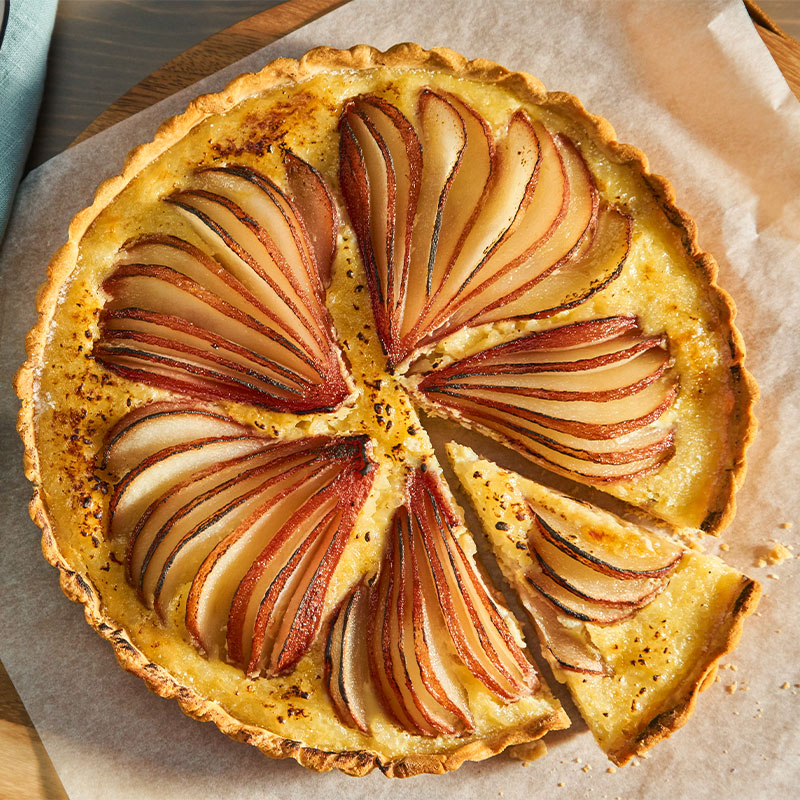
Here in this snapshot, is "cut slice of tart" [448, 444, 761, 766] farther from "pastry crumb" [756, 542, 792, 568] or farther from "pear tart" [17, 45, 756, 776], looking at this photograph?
"pastry crumb" [756, 542, 792, 568]

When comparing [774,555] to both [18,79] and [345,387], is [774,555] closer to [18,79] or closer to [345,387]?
[345,387]

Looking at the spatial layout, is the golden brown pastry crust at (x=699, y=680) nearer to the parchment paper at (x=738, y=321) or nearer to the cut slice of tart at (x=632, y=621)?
the cut slice of tart at (x=632, y=621)

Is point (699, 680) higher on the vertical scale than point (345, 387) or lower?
lower

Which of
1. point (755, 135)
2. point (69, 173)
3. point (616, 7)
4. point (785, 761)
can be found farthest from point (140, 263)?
point (785, 761)

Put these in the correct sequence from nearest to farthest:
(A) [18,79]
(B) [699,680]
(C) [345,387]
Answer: (B) [699,680] → (C) [345,387] → (A) [18,79]

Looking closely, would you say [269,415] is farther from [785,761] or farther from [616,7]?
[785,761]

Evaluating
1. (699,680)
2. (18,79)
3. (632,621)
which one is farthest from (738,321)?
(18,79)

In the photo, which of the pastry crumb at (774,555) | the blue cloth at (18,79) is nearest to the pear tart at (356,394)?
the pastry crumb at (774,555)
